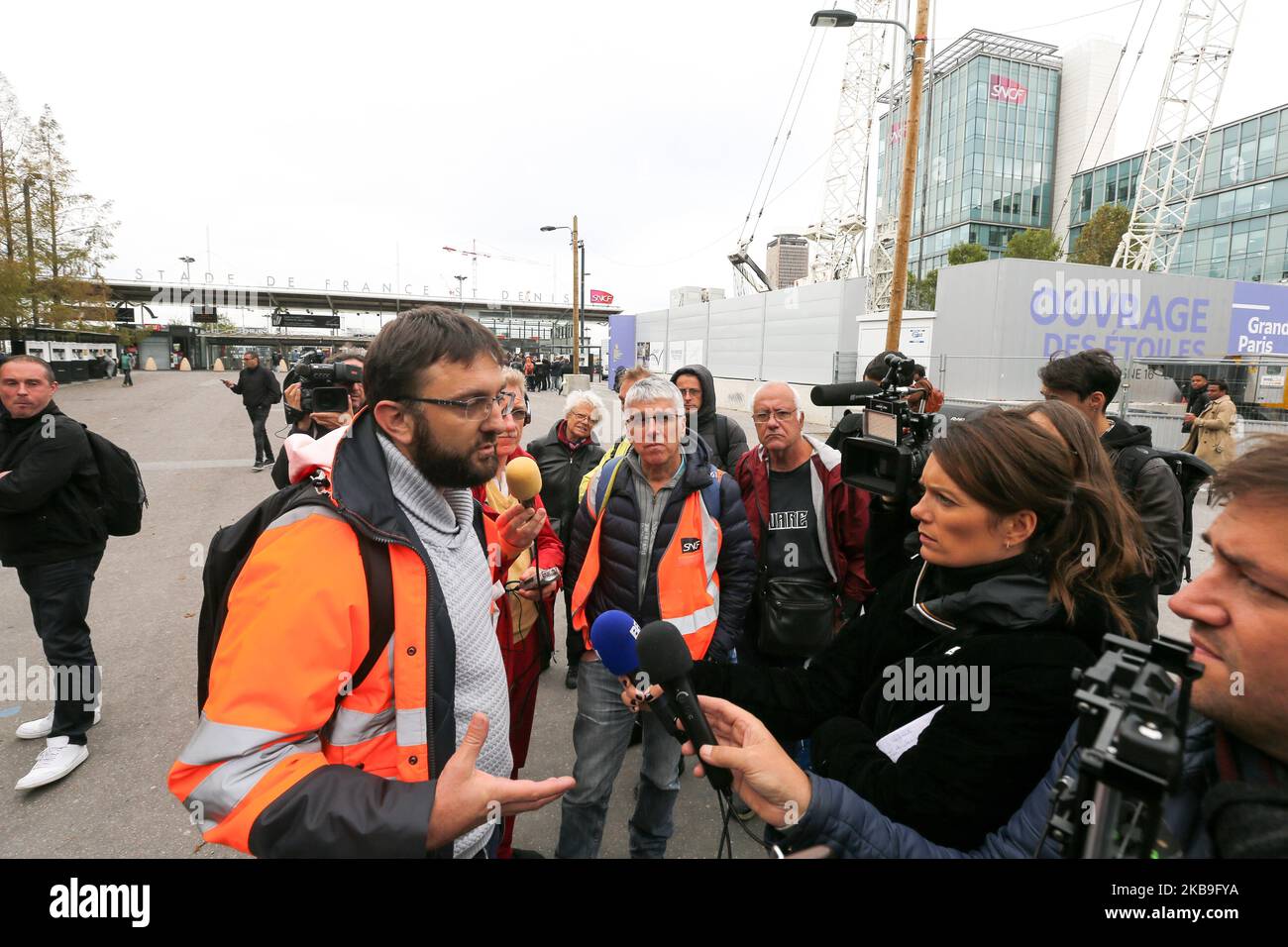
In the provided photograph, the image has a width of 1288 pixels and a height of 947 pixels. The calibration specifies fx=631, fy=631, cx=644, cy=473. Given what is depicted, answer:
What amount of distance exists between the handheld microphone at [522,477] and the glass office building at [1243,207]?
2001 inches

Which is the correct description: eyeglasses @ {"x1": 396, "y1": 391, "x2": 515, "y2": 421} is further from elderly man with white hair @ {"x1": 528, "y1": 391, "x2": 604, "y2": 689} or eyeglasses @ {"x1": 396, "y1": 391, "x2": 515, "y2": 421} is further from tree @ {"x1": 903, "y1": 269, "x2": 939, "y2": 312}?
tree @ {"x1": 903, "y1": 269, "x2": 939, "y2": 312}

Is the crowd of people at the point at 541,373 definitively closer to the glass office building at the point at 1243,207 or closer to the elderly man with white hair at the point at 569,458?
the elderly man with white hair at the point at 569,458

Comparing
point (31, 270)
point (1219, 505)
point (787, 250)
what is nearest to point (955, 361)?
point (1219, 505)

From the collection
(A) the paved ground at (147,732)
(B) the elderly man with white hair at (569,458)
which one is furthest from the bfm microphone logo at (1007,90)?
(B) the elderly man with white hair at (569,458)

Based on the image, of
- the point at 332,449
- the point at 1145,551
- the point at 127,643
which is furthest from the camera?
the point at 127,643

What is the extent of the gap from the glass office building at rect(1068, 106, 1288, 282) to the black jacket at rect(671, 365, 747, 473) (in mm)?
48121

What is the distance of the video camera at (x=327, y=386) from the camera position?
7.88ft

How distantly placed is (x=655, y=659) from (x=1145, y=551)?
148 cm

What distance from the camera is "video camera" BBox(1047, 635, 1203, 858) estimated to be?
70 cm

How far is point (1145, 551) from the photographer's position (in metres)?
1.83

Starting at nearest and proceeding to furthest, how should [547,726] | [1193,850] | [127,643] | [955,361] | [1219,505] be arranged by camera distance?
[1193,850], [1219,505], [547,726], [127,643], [955,361]

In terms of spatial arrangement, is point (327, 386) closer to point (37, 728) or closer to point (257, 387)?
point (37, 728)

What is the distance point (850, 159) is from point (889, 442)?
4441 centimetres
